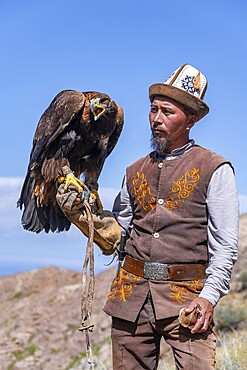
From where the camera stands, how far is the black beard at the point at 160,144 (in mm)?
3244

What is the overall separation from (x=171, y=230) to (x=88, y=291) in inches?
23.5

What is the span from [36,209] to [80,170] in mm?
500

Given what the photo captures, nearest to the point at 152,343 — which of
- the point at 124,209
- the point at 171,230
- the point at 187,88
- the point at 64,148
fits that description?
the point at 171,230

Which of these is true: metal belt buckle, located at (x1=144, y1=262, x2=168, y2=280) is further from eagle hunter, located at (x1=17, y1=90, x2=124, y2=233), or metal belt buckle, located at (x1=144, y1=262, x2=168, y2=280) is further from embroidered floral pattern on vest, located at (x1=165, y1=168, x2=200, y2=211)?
eagle hunter, located at (x1=17, y1=90, x2=124, y2=233)

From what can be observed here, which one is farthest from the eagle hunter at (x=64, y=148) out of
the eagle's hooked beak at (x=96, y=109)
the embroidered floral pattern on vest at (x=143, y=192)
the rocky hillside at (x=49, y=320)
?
the rocky hillside at (x=49, y=320)

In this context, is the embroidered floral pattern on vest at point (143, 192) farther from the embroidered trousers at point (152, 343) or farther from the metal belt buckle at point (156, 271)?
the embroidered trousers at point (152, 343)

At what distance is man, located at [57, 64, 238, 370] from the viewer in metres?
3.05

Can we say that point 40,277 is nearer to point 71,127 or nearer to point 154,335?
point 71,127

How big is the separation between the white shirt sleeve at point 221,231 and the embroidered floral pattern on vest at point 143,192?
1.00 feet

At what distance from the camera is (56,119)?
4.64m

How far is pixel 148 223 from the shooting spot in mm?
3225

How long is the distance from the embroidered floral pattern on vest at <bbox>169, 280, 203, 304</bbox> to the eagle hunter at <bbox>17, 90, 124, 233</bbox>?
4.69ft

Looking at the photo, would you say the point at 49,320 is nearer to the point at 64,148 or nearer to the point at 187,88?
the point at 64,148

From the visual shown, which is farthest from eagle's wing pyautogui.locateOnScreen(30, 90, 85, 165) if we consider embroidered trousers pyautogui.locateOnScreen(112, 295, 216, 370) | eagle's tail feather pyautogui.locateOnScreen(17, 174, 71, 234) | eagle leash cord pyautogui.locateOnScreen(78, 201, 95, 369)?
embroidered trousers pyautogui.locateOnScreen(112, 295, 216, 370)
